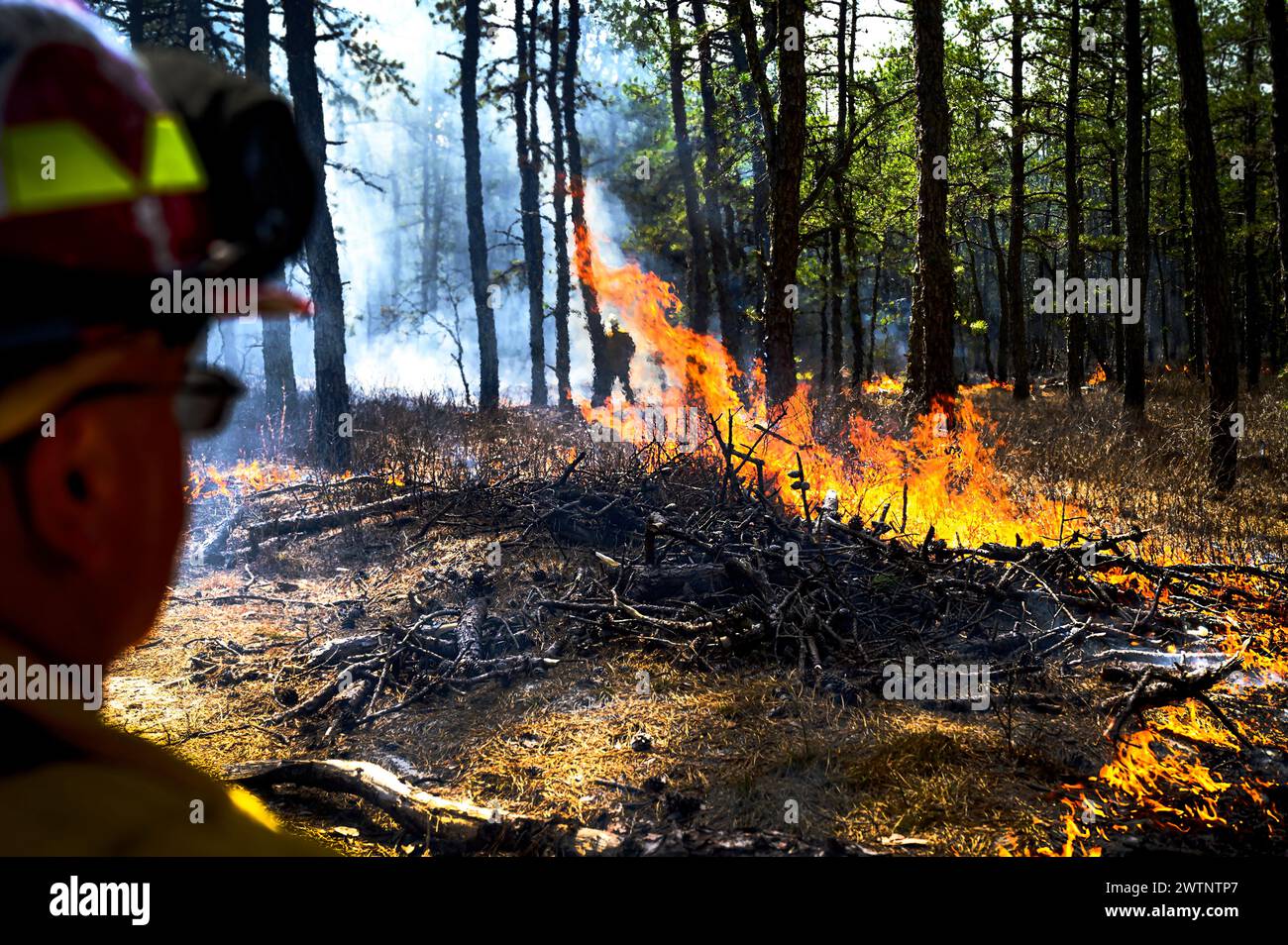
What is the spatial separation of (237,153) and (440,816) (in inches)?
120

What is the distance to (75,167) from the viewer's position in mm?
917

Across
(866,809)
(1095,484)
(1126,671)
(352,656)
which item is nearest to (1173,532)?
(1095,484)

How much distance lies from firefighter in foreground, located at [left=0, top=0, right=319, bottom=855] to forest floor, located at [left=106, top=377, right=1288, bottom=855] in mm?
2722

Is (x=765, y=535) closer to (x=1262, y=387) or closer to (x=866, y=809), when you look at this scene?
(x=866, y=809)

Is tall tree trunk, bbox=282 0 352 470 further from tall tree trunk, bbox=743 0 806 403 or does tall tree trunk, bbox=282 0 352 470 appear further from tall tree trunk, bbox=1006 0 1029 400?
tall tree trunk, bbox=1006 0 1029 400

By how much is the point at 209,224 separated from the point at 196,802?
792 mm

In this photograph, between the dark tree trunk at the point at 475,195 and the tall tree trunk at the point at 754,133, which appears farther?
the dark tree trunk at the point at 475,195

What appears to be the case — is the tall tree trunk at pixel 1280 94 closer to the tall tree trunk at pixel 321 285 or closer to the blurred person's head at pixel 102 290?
the blurred person's head at pixel 102 290

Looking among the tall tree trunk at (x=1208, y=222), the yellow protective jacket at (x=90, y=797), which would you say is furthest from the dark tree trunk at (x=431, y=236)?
the yellow protective jacket at (x=90, y=797)

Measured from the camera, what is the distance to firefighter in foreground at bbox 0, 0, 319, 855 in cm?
88

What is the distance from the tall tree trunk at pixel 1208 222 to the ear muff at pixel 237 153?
472 inches

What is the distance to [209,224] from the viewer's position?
1.10 metres

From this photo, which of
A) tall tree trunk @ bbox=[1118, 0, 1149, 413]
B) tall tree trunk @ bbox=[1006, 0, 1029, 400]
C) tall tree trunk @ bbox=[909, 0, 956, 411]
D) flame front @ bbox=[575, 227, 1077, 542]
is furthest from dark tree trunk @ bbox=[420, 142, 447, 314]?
tall tree trunk @ bbox=[909, 0, 956, 411]

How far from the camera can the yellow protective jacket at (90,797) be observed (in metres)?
0.87
